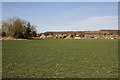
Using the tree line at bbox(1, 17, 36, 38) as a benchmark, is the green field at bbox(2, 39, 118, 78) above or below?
below

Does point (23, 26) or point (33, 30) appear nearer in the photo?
point (23, 26)

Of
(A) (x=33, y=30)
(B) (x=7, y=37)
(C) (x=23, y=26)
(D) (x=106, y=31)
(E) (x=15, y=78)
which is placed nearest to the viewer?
(E) (x=15, y=78)

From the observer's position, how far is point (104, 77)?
5059 millimetres

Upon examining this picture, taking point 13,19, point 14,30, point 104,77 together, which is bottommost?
point 104,77

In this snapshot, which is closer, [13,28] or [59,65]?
[59,65]

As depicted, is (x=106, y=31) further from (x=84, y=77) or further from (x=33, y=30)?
(x=84, y=77)

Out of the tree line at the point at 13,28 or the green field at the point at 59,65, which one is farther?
the tree line at the point at 13,28

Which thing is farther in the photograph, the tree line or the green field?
the tree line

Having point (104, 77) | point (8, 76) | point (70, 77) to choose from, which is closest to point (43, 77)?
point (70, 77)

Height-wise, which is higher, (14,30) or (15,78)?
(14,30)

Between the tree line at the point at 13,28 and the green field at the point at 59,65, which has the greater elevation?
the tree line at the point at 13,28

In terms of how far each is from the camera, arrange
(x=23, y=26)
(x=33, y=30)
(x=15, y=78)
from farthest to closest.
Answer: (x=33, y=30), (x=23, y=26), (x=15, y=78)

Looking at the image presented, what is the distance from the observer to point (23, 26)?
68625mm

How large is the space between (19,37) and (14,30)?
512cm
